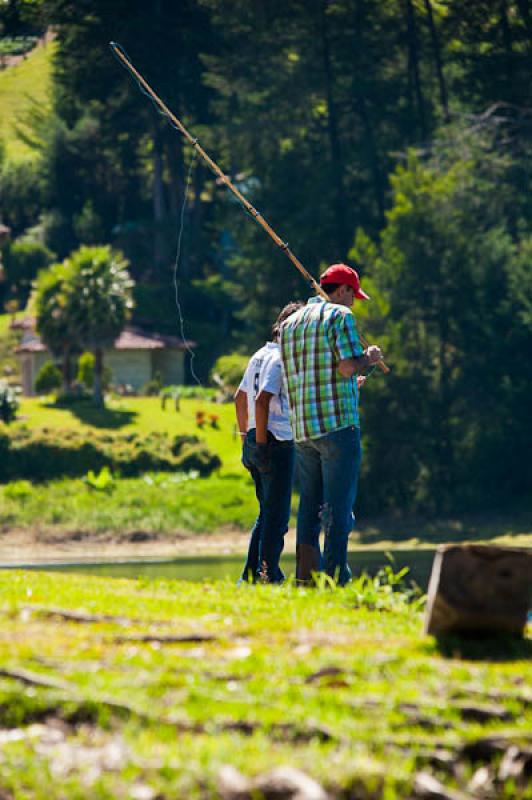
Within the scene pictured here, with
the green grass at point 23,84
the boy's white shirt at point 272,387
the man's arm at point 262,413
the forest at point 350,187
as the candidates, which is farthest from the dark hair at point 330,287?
the green grass at point 23,84

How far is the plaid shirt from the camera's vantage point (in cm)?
1053

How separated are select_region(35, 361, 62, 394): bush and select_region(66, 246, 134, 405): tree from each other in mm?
1364

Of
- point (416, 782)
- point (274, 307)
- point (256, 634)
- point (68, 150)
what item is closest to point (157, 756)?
point (416, 782)

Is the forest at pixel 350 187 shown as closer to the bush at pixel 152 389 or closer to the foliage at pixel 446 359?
the foliage at pixel 446 359

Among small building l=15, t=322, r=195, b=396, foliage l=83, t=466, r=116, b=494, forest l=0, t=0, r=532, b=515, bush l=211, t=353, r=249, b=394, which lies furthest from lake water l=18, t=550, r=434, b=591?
small building l=15, t=322, r=195, b=396

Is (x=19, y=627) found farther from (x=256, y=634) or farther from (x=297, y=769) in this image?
(x=297, y=769)

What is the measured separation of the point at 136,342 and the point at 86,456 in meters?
19.0

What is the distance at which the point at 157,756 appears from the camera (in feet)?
18.6

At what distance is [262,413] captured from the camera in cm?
1151

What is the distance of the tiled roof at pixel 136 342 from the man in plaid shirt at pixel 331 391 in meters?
55.6

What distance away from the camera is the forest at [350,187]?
46719 millimetres

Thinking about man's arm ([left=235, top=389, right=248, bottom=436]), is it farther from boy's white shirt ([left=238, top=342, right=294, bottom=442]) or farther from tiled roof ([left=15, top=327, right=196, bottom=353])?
tiled roof ([left=15, top=327, right=196, bottom=353])

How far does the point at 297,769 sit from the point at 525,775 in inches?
32.4

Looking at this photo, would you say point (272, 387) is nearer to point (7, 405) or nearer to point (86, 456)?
point (86, 456)
